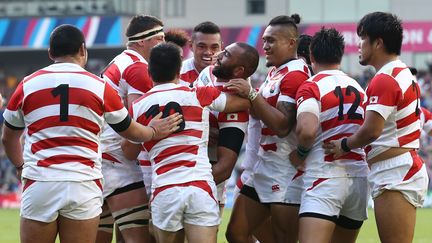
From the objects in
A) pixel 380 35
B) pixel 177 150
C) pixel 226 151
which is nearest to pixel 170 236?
pixel 177 150

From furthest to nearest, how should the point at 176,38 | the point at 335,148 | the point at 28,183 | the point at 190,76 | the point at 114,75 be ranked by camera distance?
the point at 176,38 → the point at 190,76 → the point at 114,75 → the point at 335,148 → the point at 28,183

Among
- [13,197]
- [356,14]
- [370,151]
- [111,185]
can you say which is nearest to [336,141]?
[370,151]

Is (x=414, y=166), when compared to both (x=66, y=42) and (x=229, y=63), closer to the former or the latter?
(x=229, y=63)

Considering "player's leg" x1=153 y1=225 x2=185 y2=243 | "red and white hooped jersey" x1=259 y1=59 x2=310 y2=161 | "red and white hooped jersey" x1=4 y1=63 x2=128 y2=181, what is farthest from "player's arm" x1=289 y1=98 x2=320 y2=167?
"red and white hooped jersey" x1=4 y1=63 x2=128 y2=181

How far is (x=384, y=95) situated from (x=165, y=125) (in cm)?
184

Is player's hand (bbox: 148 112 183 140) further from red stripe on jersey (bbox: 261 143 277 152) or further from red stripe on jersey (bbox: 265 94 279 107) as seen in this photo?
red stripe on jersey (bbox: 261 143 277 152)

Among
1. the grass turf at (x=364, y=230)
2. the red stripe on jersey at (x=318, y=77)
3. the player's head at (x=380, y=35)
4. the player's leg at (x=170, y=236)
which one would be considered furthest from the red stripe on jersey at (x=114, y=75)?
the grass turf at (x=364, y=230)

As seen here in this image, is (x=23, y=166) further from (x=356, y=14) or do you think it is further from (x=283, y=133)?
(x=356, y=14)

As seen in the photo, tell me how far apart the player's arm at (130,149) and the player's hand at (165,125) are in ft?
2.20

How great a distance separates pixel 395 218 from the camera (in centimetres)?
827

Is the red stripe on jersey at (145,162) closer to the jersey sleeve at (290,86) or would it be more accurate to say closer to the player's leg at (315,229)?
the jersey sleeve at (290,86)

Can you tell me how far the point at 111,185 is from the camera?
30.1 ft

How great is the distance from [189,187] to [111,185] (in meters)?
1.31

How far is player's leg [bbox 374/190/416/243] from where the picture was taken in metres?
8.28
